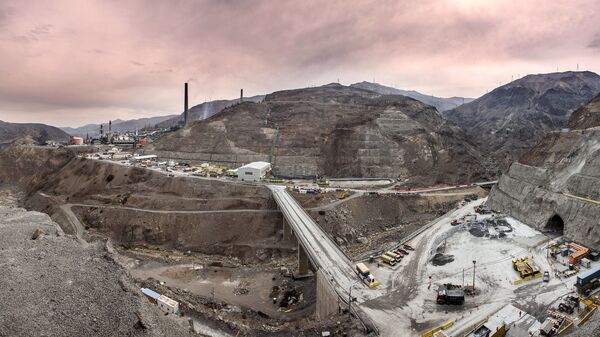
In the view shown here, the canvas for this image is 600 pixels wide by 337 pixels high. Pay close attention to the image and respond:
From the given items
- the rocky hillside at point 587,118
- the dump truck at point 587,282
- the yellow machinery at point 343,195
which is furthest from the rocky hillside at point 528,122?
the dump truck at point 587,282

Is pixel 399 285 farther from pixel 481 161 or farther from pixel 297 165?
pixel 481 161

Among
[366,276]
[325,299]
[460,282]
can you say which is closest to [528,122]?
[460,282]

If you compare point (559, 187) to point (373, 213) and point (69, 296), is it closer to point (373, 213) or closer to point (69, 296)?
point (373, 213)

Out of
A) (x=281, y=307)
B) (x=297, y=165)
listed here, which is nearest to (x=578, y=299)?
(x=281, y=307)

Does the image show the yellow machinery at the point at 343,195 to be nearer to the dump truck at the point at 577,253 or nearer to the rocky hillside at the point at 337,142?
the rocky hillside at the point at 337,142

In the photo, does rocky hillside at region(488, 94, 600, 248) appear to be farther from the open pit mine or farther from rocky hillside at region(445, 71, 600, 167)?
rocky hillside at region(445, 71, 600, 167)

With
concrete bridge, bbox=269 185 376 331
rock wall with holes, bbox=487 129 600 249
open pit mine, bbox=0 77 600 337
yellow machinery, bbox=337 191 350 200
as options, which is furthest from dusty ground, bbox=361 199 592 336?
yellow machinery, bbox=337 191 350 200
